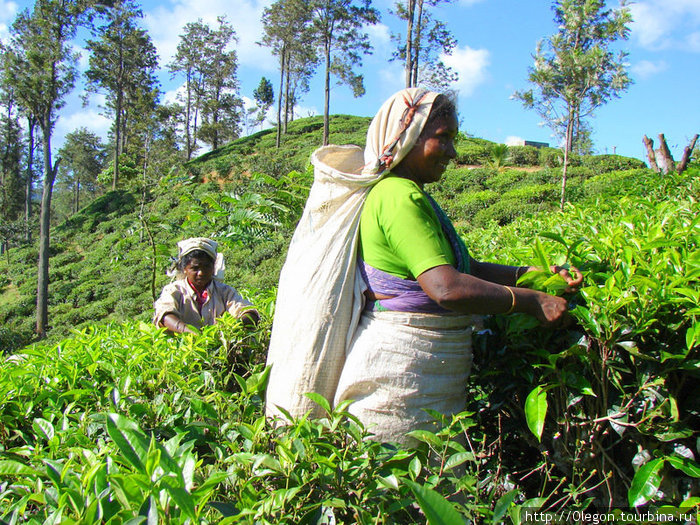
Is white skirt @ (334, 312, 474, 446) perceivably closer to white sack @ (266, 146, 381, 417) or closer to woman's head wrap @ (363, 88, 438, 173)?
white sack @ (266, 146, 381, 417)

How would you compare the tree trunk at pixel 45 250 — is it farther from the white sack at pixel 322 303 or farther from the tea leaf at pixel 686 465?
the tea leaf at pixel 686 465

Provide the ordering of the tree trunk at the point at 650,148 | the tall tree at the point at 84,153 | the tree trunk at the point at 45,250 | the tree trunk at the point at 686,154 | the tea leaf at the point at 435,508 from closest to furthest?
the tea leaf at the point at 435,508 < the tree trunk at the point at 686,154 < the tree trunk at the point at 650,148 < the tree trunk at the point at 45,250 < the tall tree at the point at 84,153

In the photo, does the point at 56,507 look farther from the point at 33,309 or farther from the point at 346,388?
the point at 33,309

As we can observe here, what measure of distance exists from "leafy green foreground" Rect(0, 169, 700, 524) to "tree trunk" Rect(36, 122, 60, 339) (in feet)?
55.3

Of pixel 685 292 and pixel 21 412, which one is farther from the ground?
pixel 685 292

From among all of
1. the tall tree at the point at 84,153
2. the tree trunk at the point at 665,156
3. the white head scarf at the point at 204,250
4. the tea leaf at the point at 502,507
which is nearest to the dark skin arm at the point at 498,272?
the tea leaf at the point at 502,507

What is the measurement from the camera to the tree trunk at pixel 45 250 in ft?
53.6

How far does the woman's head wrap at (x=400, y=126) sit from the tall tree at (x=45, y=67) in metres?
18.1

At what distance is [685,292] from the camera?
43.8 inches

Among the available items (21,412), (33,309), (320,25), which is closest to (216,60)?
(320,25)

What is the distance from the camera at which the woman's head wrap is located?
4.89 ft

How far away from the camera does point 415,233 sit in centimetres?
131

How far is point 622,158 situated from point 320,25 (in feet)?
62.0

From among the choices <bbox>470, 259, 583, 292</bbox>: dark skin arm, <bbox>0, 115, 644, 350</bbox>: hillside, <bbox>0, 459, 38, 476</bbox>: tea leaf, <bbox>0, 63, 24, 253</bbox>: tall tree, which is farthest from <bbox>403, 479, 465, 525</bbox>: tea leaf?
<bbox>0, 63, 24, 253</bbox>: tall tree
